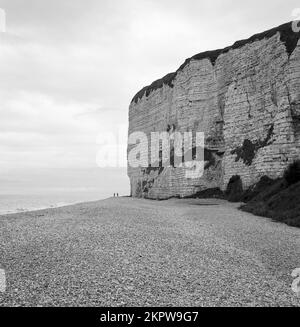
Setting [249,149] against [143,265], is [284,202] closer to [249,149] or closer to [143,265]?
[249,149]

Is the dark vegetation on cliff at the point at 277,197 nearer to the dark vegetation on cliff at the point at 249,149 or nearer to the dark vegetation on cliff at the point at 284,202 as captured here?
the dark vegetation on cliff at the point at 284,202

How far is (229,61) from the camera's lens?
128ft

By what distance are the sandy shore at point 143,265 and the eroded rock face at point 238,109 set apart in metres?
16.6

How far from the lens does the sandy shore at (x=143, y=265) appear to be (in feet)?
21.3

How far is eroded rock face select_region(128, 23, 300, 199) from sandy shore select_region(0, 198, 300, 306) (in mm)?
16628

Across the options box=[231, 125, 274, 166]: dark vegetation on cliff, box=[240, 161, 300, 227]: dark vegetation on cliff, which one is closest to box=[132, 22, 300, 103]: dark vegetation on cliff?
box=[231, 125, 274, 166]: dark vegetation on cliff

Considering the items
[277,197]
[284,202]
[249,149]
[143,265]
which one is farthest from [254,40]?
[143,265]

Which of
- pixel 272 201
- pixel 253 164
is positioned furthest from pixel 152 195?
pixel 272 201

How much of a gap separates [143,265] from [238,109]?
29443 millimetres

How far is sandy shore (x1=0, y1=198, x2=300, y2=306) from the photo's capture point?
6.48 metres

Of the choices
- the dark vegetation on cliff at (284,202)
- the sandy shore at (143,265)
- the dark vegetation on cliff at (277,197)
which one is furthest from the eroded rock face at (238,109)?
the sandy shore at (143,265)

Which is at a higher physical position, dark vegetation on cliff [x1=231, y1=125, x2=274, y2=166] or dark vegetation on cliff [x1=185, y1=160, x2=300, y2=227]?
dark vegetation on cliff [x1=231, y1=125, x2=274, y2=166]

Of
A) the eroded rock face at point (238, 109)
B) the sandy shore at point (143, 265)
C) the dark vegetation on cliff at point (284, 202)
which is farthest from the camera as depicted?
the eroded rock face at point (238, 109)

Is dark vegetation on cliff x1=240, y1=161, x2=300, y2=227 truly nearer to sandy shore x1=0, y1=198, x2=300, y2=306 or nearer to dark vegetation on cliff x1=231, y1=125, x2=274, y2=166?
sandy shore x1=0, y1=198, x2=300, y2=306
